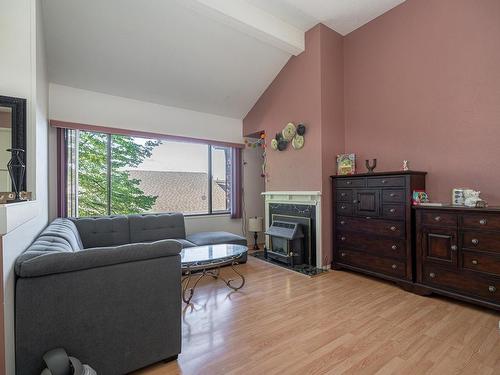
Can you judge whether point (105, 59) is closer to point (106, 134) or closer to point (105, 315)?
point (106, 134)

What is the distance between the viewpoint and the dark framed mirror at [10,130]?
1.70m

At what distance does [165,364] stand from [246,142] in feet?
13.7

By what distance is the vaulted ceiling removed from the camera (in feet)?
9.73

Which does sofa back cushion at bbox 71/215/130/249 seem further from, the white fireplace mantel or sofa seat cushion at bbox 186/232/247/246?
the white fireplace mantel

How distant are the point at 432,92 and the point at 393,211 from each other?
1.54m

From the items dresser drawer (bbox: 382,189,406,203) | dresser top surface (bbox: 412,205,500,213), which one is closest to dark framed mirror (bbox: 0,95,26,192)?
dresser drawer (bbox: 382,189,406,203)

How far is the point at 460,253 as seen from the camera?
244cm

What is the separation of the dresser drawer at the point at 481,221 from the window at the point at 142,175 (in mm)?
3711

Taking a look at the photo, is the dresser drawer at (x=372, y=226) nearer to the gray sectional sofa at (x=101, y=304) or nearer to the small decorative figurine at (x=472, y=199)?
the small decorative figurine at (x=472, y=199)

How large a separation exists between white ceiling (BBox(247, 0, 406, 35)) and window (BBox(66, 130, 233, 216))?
2500mm

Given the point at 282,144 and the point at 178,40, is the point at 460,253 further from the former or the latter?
the point at 178,40

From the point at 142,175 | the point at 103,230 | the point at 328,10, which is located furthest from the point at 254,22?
the point at 103,230

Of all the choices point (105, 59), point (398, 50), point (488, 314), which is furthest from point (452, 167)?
point (105, 59)

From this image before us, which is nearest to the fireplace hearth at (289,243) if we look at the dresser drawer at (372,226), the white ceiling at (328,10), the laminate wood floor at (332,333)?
the dresser drawer at (372,226)
